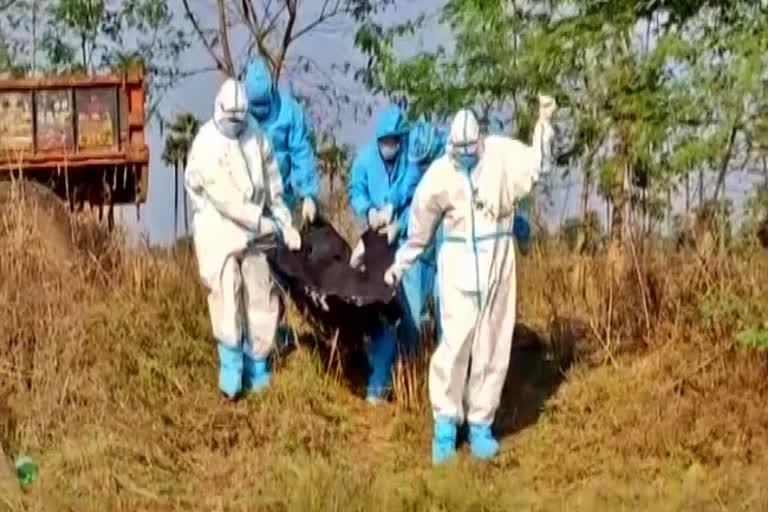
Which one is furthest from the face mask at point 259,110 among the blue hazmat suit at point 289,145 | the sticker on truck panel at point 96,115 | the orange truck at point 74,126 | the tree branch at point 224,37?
the tree branch at point 224,37

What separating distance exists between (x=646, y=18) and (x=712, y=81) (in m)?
0.64

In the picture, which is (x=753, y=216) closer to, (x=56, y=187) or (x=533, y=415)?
(x=533, y=415)

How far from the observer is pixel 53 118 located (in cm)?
1429

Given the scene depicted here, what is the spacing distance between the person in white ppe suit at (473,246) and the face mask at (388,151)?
621mm

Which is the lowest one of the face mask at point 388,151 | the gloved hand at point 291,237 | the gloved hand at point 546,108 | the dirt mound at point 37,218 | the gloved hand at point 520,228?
the dirt mound at point 37,218

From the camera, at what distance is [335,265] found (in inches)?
435

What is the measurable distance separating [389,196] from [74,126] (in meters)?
4.09

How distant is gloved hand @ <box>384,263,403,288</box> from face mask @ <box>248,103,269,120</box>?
129 cm

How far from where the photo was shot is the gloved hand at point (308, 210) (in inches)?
439

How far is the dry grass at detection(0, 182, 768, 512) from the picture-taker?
993cm

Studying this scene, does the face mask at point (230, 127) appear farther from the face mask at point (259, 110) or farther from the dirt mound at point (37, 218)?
the dirt mound at point (37, 218)

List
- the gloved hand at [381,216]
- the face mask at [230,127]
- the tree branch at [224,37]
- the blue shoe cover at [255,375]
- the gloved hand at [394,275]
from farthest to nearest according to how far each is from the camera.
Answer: the tree branch at [224,37]
the blue shoe cover at [255,375]
the gloved hand at [381,216]
the face mask at [230,127]
the gloved hand at [394,275]

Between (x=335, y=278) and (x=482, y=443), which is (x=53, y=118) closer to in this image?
(x=335, y=278)

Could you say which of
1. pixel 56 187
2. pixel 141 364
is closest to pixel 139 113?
pixel 56 187
